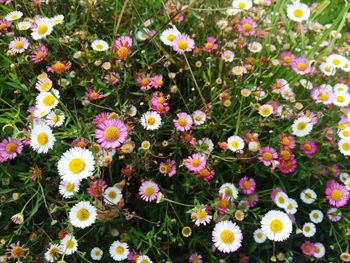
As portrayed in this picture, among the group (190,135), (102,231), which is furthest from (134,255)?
(190,135)

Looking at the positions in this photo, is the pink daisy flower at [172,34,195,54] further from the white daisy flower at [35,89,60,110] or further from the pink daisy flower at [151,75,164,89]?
the white daisy flower at [35,89,60,110]

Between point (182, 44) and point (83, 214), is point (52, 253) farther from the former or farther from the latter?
point (182, 44)

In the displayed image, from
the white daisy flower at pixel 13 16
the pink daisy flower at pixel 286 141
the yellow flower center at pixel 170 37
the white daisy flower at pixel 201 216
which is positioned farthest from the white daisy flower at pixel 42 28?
the pink daisy flower at pixel 286 141

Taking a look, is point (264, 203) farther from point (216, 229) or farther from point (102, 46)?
point (102, 46)

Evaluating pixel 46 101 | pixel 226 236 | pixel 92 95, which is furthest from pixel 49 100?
pixel 226 236

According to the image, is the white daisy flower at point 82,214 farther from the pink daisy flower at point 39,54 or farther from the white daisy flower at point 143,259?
the pink daisy flower at point 39,54
